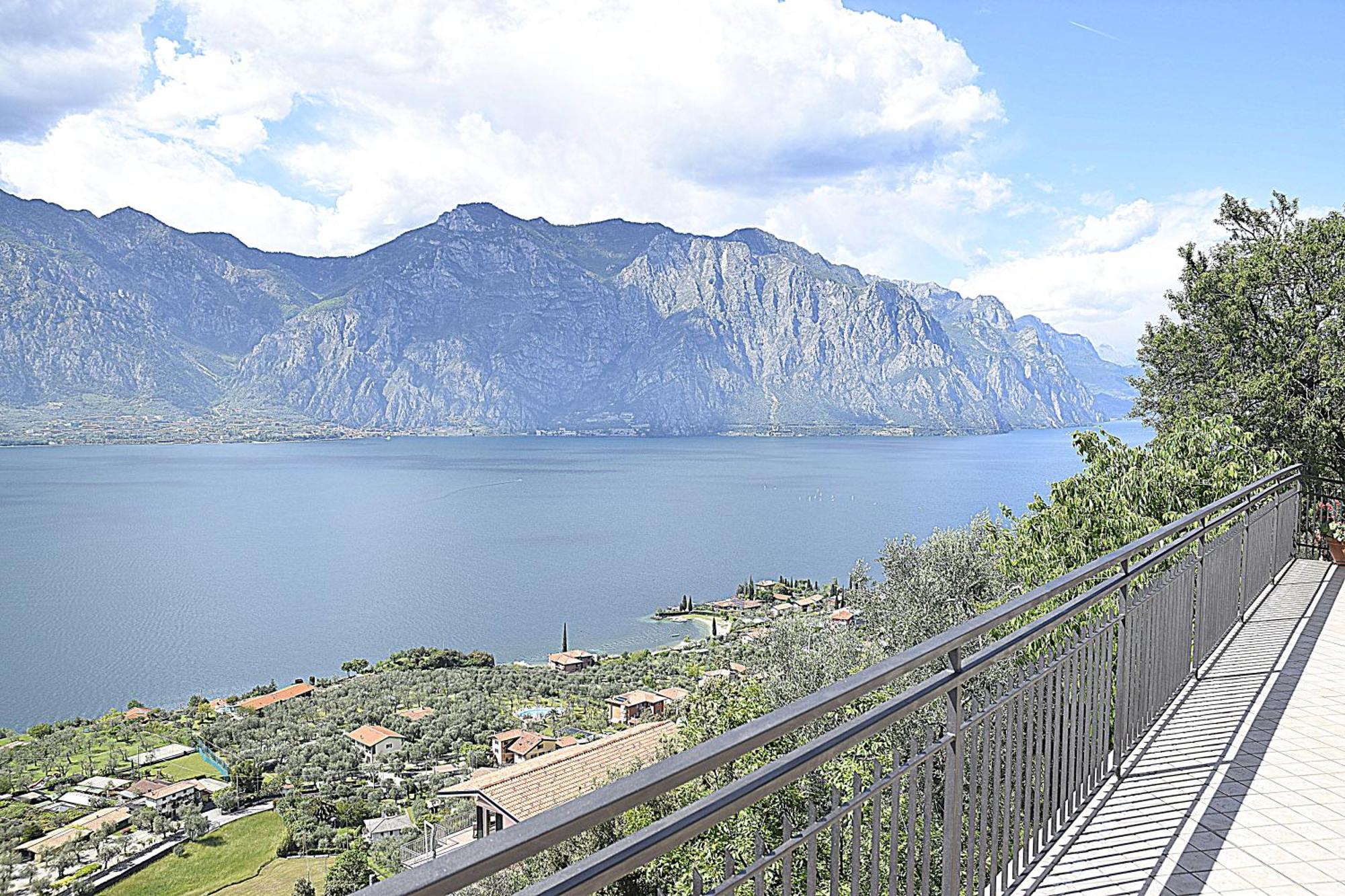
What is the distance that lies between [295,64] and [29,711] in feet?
211

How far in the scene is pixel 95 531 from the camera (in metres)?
90.2

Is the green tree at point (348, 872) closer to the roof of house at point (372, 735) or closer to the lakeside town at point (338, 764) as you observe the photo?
the lakeside town at point (338, 764)

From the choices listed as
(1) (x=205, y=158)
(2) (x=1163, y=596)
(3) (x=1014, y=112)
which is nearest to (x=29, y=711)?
(3) (x=1014, y=112)

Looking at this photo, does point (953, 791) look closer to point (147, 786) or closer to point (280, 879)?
point (280, 879)

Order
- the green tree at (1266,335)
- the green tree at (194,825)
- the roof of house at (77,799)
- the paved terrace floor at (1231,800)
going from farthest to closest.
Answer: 1. the roof of house at (77,799)
2. the green tree at (194,825)
3. the green tree at (1266,335)
4. the paved terrace floor at (1231,800)

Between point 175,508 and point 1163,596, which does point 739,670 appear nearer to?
point 1163,596

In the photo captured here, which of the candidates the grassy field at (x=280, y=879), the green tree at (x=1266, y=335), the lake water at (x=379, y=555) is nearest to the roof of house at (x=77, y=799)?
the grassy field at (x=280, y=879)

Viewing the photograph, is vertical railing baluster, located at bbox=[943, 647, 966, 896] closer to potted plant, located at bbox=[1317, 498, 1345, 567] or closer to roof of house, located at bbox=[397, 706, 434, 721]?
potted plant, located at bbox=[1317, 498, 1345, 567]

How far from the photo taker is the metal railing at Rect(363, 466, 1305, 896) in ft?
4.23

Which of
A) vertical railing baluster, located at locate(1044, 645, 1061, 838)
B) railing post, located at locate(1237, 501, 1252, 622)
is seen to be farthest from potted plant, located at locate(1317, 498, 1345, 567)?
vertical railing baluster, located at locate(1044, 645, 1061, 838)

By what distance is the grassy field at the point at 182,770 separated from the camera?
37781 millimetres

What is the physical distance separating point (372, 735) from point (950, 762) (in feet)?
136

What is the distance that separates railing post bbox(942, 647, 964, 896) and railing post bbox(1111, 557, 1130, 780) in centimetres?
186

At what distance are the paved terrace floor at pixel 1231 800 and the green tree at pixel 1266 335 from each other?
19.9ft
